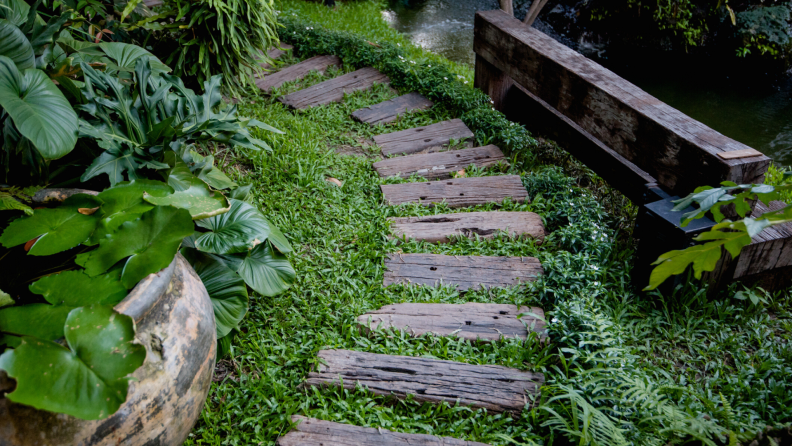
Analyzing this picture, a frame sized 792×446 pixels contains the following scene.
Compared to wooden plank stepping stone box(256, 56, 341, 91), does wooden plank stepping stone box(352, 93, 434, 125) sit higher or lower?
lower

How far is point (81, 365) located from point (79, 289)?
37cm

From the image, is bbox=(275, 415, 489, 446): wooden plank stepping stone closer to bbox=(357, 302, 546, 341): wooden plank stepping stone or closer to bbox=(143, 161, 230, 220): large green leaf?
bbox=(357, 302, 546, 341): wooden plank stepping stone

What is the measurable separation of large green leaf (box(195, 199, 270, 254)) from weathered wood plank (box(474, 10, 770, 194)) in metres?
2.12

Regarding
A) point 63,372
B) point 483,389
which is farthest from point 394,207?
point 63,372

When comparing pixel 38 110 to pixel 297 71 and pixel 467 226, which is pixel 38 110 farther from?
pixel 297 71

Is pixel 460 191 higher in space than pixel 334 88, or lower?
lower

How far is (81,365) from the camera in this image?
141cm

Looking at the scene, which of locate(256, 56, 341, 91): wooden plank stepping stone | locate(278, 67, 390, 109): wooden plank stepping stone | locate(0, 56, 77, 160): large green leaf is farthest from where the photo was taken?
locate(256, 56, 341, 91): wooden plank stepping stone

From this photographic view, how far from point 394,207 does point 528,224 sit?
0.89m

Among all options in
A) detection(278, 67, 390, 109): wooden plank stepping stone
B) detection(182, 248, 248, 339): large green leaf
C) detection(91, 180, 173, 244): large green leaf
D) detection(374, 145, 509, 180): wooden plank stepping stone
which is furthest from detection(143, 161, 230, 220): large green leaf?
detection(278, 67, 390, 109): wooden plank stepping stone

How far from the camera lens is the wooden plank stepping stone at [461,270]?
289 cm

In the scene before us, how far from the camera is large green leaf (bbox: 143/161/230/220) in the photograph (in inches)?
82.6

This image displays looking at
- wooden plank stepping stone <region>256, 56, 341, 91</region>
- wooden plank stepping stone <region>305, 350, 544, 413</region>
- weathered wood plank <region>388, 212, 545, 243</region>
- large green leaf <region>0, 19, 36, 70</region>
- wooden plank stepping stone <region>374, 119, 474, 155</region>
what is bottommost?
wooden plank stepping stone <region>305, 350, 544, 413</region>

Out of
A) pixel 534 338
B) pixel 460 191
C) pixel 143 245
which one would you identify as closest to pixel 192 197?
pixel 143 245
